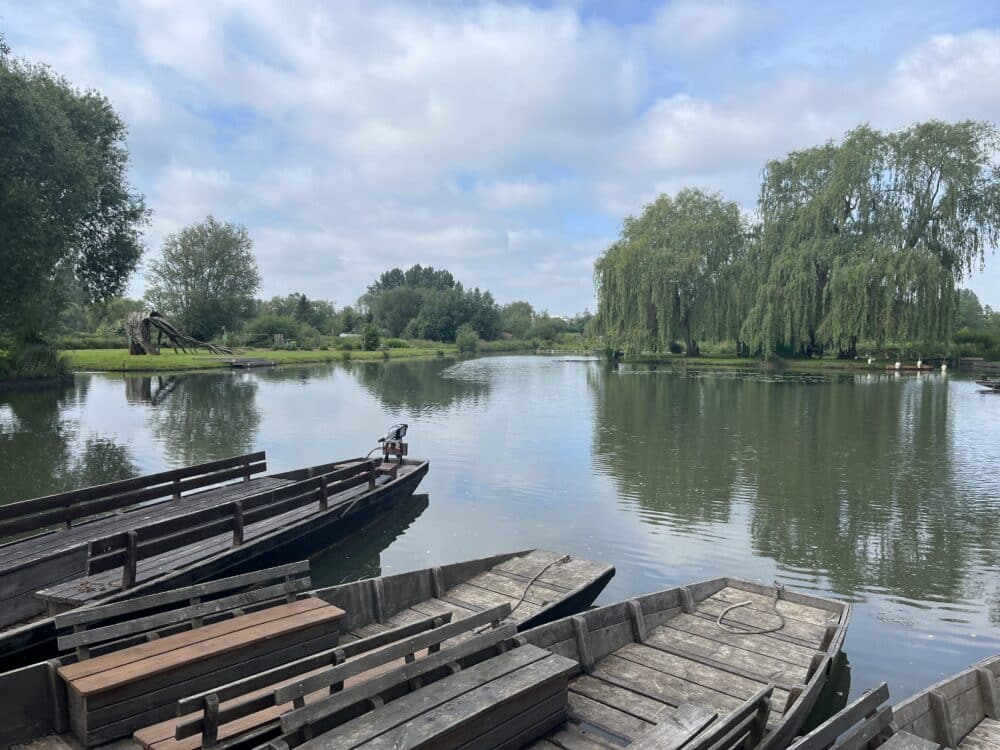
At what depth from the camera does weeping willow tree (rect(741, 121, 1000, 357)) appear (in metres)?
39.8

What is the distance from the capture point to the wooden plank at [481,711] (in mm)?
3547

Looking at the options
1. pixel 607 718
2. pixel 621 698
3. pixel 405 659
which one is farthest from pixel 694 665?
pixel 405 659

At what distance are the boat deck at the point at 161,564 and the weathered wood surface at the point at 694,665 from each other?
14.9 feet

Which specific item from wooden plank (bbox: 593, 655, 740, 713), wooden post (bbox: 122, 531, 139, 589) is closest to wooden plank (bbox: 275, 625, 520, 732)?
wooden plank (bbox: 593, 655, 740, 713)

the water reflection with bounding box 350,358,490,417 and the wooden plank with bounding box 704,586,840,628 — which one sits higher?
the water reflection with bounding box 350,358,490,417

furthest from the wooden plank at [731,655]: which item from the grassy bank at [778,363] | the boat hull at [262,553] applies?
the grassy bank at [778,363]

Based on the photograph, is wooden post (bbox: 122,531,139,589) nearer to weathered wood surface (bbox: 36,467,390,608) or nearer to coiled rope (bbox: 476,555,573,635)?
weathered wood surface (bbox: 36,467,390,608)

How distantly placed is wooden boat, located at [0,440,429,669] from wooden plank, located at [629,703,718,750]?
4927 millimetres

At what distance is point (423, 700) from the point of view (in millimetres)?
3934

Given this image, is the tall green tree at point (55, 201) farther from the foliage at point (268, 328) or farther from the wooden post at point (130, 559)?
the foliage at point (268, 328)

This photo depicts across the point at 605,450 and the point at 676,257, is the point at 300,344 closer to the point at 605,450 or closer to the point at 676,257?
the point at 676,257

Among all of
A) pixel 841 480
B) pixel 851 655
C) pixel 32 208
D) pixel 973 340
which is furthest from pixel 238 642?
pixel 973 340

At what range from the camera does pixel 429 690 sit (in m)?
4.06

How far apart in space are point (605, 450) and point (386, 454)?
24.1 ft
